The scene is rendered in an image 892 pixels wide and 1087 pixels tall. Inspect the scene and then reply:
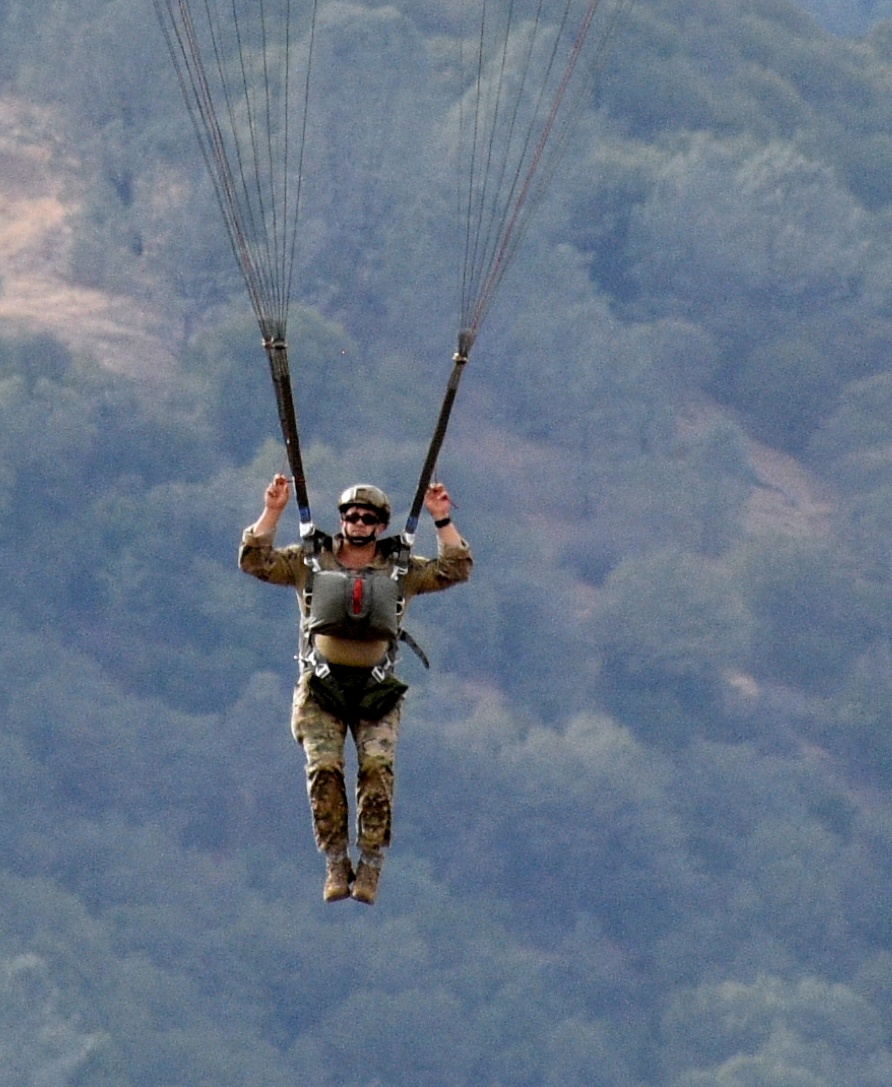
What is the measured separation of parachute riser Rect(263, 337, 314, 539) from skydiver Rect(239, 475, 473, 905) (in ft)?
1.28

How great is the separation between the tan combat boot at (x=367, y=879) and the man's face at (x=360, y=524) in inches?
146

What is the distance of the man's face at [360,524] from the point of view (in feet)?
137

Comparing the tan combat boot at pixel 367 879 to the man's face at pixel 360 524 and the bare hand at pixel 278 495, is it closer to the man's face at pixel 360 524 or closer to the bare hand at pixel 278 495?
the man's face at pixel 360 524

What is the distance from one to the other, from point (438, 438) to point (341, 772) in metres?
4.23

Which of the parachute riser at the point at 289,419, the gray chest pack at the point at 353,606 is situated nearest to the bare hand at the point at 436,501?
the gray chest pack at the point at 353,606

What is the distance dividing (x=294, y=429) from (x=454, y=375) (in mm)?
2035

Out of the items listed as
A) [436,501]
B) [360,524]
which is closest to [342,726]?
[360,524]

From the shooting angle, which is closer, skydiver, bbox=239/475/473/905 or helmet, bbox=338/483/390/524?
skydiver, bbox=239/475/473/905

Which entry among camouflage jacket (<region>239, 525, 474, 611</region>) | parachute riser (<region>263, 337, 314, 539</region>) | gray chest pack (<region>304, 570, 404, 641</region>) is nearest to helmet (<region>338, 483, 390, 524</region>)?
parachute riser (<region>263, 337, 314, 539</region>)

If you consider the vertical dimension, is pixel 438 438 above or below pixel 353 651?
above

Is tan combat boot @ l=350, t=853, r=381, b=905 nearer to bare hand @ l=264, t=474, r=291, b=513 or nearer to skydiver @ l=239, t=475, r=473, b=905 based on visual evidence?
skydiver @ l=239, t=475, r=473, b=905

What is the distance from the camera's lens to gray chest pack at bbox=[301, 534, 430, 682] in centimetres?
4134

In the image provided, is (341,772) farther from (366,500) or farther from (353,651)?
(366,500)

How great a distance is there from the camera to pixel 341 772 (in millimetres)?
41844
